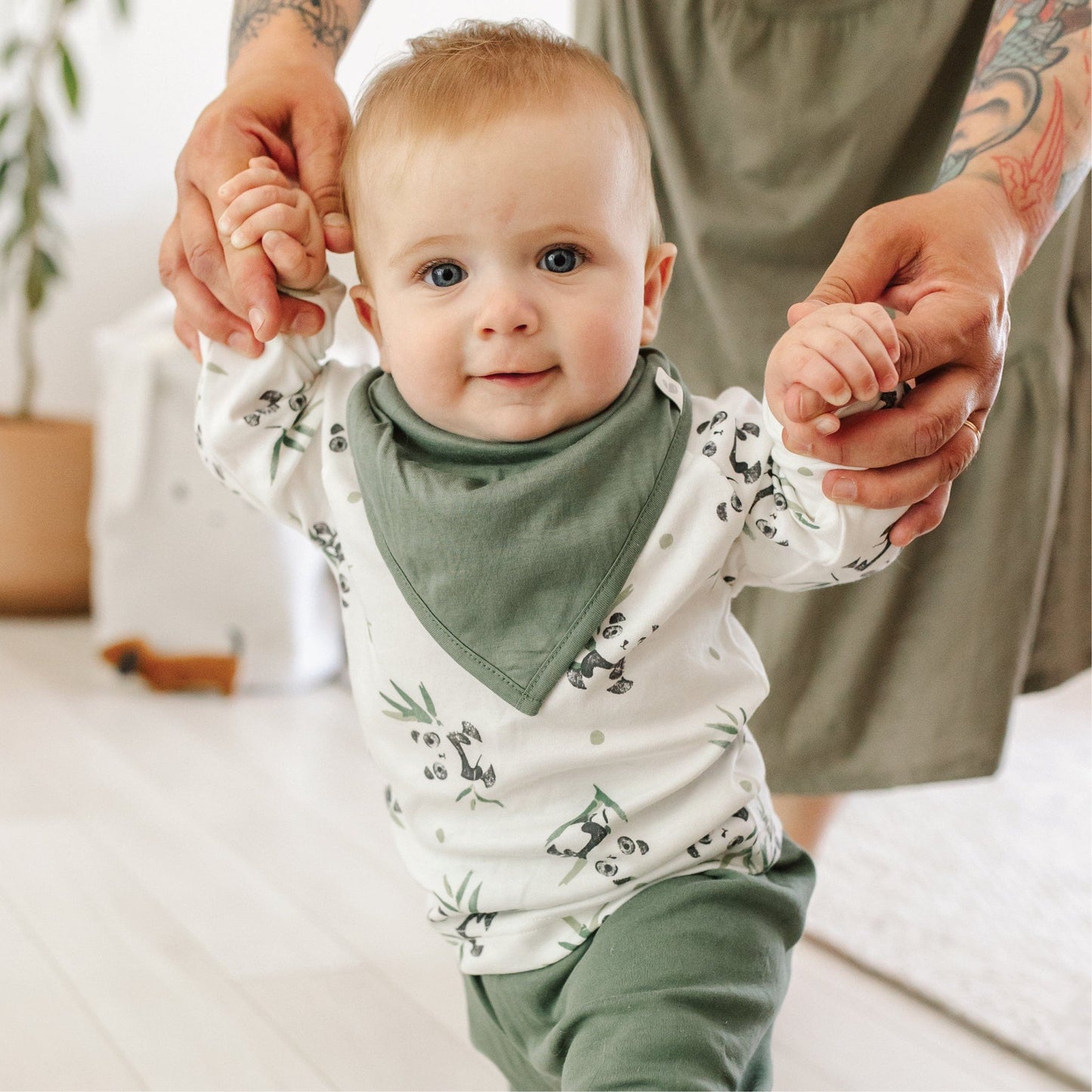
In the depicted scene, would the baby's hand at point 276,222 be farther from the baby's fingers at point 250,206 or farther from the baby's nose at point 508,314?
the baby's nose at point 508,314

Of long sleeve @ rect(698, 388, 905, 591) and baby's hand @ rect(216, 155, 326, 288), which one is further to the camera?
baby's hand @ rect(216, 155, 326, 288)

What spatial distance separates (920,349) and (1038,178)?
0.90 feet

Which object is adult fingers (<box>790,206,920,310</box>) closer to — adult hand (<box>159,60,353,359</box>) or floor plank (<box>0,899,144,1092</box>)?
adult hand (<box>159,60,353,359</box>)

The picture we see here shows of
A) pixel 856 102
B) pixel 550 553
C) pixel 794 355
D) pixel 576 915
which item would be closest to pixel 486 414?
pixel 550 553

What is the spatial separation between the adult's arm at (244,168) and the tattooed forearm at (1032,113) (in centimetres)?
45

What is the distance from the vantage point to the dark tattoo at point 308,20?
1081 millimetres

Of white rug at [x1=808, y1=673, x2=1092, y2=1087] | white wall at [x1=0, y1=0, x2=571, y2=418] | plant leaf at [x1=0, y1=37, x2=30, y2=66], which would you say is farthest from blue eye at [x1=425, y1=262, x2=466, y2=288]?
white wall at [x1=0, y1=0, x2=571, y2=418]

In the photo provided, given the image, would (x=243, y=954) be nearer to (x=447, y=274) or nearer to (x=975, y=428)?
(x=447, y=274)

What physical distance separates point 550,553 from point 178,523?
1661 millimetres

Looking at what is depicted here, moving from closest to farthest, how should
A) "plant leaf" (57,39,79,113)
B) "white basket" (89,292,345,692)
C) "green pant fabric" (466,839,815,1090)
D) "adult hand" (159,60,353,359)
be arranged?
"green pant fabric" (466,839,815,1090)
"adult hand" (159,60,353,359)
"white basket" (89,292,345,692)
"plant leaf" (57,39,79,113)

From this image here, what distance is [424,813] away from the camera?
93 cm

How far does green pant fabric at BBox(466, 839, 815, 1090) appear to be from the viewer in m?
0.80

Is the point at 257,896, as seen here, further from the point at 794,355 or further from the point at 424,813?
the point at 794,355

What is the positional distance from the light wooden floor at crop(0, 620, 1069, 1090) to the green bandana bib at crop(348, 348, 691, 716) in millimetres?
539
